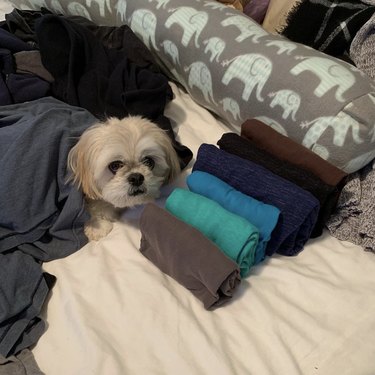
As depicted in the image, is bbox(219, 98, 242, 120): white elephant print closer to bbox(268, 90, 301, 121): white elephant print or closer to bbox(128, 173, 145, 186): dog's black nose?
bbox(268, 90, 301, 121): white elephant print

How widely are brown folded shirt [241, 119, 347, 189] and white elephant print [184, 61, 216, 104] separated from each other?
0.76 feet

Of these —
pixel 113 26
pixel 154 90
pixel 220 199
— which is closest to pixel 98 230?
pixel 220 199

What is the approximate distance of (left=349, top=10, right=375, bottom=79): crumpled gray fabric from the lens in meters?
1.25

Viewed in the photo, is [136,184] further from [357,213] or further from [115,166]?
[357,213]

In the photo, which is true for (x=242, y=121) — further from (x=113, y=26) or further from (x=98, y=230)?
(x=113, y=26)

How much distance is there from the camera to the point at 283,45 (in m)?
1.23

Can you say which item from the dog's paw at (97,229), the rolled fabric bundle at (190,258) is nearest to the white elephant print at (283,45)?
the rolled fabric bundle at (190,258)

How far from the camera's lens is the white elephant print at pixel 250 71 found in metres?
1.20

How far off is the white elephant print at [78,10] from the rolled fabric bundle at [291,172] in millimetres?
977

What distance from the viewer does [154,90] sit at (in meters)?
1.38

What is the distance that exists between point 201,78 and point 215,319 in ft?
2.64

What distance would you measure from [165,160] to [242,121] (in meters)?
0.31

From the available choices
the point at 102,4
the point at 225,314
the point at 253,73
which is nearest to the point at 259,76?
the point at 253,73

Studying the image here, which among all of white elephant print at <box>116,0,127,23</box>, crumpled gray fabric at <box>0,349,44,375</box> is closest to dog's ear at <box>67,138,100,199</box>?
crumpled gray fabric at <box>0,349,44,375</box>
